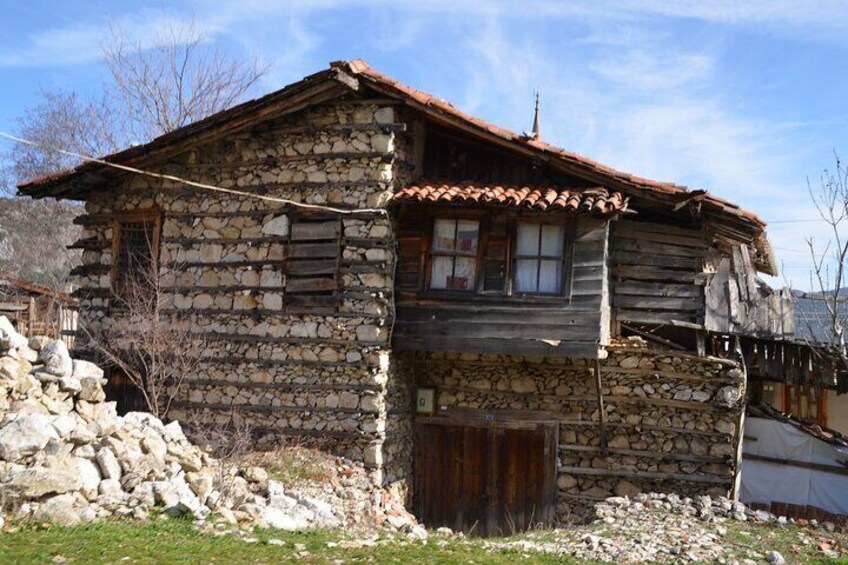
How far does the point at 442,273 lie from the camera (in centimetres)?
1284

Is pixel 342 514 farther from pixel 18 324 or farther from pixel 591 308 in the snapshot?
pixel 18 324

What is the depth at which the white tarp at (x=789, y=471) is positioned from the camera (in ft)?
44.3

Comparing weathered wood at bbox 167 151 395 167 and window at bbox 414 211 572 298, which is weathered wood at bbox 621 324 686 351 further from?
weathered wood at bbox 167 151 395 167

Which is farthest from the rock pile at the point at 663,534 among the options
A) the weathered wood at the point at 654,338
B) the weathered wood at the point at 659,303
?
the weathered wood at the point at 659,303

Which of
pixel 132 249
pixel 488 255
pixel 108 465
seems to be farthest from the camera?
pixel 132 249

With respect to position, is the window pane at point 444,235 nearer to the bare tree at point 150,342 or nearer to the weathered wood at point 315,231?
the weathered wood at point 315,231

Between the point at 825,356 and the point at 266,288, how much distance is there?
9.67m

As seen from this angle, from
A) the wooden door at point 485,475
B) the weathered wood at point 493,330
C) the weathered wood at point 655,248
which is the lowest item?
the wooden door at point 485,475

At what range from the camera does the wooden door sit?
13305 mm

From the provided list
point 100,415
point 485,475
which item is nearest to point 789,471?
point 485,475

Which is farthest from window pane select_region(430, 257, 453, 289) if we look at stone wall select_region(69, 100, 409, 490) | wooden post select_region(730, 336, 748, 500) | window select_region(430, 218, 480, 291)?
wooden post select_region(730, 336, 748, 500)

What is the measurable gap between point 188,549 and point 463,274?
6.56 metres

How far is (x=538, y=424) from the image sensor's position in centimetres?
1333

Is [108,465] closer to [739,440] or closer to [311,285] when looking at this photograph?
[311,285]
